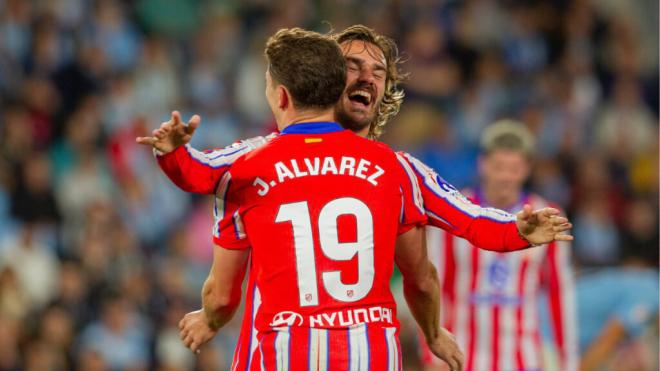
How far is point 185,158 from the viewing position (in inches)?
153

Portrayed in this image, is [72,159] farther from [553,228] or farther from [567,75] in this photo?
[553,228]

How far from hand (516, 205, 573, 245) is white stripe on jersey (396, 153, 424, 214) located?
1.25 feet

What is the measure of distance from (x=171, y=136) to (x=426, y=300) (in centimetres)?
122

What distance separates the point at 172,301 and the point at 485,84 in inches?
193

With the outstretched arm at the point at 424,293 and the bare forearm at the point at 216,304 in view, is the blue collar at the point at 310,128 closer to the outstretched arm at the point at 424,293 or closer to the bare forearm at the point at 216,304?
the outstretched arm at the point at 424,293

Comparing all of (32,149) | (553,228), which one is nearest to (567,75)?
(32,149)

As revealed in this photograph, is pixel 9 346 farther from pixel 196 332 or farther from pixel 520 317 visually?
pixel 196 332

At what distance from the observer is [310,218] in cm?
391

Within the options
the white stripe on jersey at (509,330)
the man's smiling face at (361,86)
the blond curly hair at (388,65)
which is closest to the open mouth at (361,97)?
the man's smiling face at (361,86)

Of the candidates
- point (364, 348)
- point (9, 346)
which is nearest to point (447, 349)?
point (364, 348)

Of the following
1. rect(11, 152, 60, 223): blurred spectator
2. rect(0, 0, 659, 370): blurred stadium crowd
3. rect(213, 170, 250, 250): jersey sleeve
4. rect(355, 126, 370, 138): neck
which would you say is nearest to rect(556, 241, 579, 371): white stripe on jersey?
rect(355, 126, 370, 138): neck

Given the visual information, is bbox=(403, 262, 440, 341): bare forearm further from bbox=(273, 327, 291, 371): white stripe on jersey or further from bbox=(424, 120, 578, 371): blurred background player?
bbox=(424, 120, 578, 371): blurred background player

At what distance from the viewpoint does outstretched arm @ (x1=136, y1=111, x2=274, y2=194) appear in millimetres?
3832

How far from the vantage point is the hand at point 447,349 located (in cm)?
450
